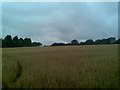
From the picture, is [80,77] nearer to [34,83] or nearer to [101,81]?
[101,81]

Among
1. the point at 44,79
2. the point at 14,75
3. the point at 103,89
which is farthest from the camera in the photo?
the point at 14,75

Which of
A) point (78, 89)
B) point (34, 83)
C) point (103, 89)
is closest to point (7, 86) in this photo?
point (34, 83)

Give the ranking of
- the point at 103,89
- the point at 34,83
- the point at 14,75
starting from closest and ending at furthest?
the point at 103,89 < the point at 34,83 < the point at 14,75

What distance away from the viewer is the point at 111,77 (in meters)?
1.85

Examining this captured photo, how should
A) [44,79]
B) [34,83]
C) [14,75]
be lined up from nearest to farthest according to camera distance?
[34,83] < [44,79] < [14,75]

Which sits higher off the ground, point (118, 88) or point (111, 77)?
point (111, 77)

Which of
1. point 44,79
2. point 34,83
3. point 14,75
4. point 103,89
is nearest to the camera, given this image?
point 103,89

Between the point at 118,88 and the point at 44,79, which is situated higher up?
the point at 44,79

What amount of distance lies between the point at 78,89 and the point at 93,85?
427mm

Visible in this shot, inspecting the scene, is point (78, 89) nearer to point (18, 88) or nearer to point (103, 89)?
point (103, 89)

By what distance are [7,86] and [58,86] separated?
147 centimetres

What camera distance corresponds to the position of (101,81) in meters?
1.73

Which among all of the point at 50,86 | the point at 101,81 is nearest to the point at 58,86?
the point at 50,86

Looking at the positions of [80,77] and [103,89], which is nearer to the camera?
[103,89]
